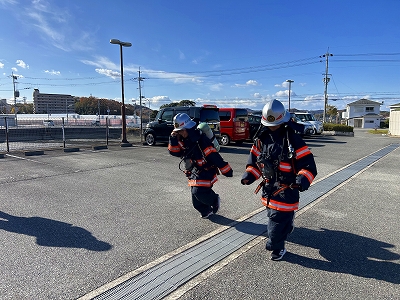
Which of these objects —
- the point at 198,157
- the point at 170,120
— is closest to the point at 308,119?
the point at 170,120

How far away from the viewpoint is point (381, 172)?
7.49 metres

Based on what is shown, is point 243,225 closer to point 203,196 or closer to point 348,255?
point 203,196

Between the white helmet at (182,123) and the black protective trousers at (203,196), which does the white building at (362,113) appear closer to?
the black protective trousers at (203,196)

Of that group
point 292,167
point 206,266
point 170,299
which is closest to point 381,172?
point 292,167

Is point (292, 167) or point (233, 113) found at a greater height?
point (233, 113)

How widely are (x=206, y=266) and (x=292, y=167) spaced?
1.35 metres

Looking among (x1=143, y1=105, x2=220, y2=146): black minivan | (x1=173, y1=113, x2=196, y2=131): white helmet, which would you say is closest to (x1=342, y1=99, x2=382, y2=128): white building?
(x1=143, y1=105, x2=220, y2=146): black minivan

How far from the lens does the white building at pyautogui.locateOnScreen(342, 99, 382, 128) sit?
56.1 m

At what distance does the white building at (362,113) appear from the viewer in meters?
56.1

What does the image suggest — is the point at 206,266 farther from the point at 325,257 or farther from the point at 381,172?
the point at 381,172

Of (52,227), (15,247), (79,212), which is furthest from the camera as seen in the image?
(79,212)

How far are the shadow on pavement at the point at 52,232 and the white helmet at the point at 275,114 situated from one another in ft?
7.67

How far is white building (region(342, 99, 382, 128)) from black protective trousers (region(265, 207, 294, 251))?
6362 cm

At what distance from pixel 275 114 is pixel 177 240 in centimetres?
193
